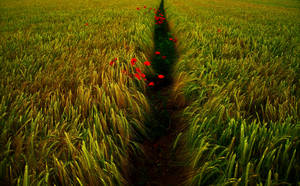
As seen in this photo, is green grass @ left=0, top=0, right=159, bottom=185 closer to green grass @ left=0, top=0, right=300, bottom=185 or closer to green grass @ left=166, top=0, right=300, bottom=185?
green grass @ left=0, top=0, right=300, bottom=185

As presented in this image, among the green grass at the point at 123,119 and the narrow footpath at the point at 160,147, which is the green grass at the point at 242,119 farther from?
the narrow footpath at the point at 160,147

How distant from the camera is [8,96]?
1224 millimetres

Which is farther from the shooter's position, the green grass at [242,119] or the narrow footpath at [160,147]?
the narrow footpath at [160,147]

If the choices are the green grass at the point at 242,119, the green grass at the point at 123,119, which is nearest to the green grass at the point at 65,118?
the green grass at the point at 123,119

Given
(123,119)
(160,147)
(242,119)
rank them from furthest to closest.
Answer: (160,147)
(123,119)
(242,119)

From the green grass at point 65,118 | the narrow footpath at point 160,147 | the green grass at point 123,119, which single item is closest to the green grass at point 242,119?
the green grass at point 123,119

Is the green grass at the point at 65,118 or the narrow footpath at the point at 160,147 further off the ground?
the green grass at the point at 65,118

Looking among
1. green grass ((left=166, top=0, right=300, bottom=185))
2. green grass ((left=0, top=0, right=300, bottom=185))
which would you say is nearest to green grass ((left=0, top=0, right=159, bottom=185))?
green grass ((left=0, top=0, right=300, bottom=185))

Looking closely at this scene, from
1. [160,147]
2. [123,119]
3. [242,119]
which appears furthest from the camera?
[160,147]

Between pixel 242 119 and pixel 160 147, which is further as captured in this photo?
pixel 160 147

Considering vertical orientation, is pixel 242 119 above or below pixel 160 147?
above

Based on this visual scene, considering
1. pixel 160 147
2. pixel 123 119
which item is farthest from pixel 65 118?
pixel 160 147

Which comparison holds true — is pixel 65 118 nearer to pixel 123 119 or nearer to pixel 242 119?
pixel 123 119

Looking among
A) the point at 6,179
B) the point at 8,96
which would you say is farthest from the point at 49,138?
the point at 8,96
